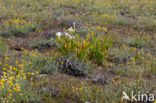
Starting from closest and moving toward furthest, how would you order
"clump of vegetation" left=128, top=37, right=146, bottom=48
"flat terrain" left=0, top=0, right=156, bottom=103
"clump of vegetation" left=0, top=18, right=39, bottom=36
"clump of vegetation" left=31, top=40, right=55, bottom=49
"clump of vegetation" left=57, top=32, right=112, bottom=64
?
"flat terrain" left=0, top=0, right=156, bottom=103, "clump of vegetation" left=57, top=32, right=112, bottom=64, "clump of vegetation" left=31, top=40, right=55, bottom=49, "clump of vegetation" left=128, top=37, right=146, bottom=48, "clump of vegetation" left=0, top=18, right=39, bottom=36

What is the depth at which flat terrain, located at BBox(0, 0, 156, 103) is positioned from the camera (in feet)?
12.3

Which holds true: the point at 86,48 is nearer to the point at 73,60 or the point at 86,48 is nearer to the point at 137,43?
the point at 73,60

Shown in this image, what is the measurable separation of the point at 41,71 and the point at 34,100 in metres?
1.20

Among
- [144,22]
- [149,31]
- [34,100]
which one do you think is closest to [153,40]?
[149,31]

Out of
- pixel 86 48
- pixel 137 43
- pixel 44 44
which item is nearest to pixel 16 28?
pixel 44 44

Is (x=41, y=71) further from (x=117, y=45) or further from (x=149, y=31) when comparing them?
(x=149, y=31)

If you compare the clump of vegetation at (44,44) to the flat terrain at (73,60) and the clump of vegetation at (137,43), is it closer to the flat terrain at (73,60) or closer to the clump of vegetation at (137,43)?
the flat terrain at (73,60)

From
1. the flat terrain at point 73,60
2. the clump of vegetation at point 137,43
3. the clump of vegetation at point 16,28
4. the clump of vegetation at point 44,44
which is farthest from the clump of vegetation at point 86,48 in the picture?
the clump of vegetation at point 16,28

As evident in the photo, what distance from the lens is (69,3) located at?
11.9 meters

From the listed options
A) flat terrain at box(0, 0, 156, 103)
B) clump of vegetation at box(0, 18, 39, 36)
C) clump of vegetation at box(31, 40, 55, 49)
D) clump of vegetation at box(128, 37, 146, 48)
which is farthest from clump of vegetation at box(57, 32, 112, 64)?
clump of vegetation at box(0, 18, 39, 36)

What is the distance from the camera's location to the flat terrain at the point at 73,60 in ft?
12.3

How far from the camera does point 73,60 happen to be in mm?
5020

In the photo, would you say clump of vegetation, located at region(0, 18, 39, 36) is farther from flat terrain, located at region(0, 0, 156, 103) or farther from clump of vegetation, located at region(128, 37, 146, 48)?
clump of vegetation, located at region(128, 37, 146, 48)

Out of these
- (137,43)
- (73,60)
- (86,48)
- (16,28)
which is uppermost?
(16,28)
